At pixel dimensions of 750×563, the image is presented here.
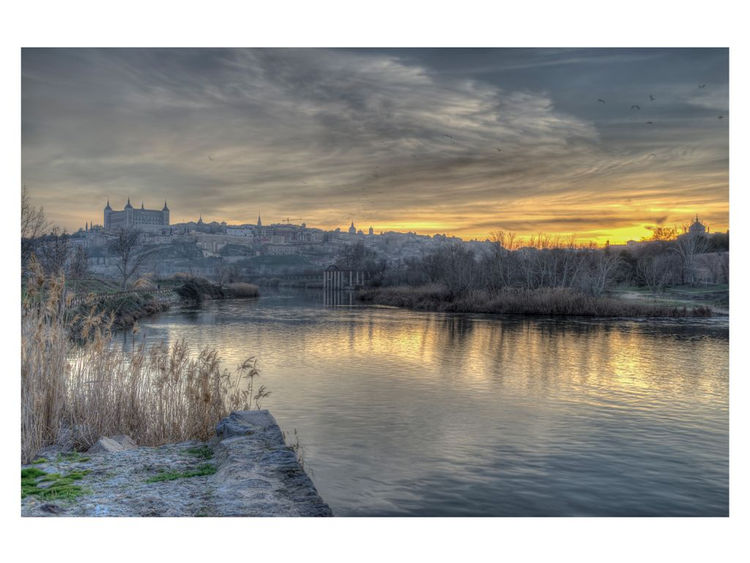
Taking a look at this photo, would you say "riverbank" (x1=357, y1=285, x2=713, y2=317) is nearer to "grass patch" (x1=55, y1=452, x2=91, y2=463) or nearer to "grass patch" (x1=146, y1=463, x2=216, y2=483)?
"grass patch" (x1=146, y1=463, x2=216, y2=483)

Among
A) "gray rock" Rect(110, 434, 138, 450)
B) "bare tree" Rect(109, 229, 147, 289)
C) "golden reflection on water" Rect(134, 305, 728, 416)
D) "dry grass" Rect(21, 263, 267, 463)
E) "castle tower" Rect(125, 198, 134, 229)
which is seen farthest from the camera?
"castle tower" Rect(125, 198, 134, 229)

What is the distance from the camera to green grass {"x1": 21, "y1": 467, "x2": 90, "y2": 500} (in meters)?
4.27

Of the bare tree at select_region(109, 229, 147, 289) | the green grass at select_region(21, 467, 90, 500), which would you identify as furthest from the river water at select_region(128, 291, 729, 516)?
the bare tree at select_region(109, 229, 147, 289)

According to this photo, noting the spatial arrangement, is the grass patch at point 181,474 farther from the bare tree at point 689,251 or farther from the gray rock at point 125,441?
the bare tree at point 689,251

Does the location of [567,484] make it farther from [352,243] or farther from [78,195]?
[352,243]

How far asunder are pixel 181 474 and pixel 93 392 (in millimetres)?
1937

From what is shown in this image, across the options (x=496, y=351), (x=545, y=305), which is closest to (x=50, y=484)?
(x=496, y=351)

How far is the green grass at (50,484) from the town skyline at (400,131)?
423cm

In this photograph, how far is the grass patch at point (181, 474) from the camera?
4.66m

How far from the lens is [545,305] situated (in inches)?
1034

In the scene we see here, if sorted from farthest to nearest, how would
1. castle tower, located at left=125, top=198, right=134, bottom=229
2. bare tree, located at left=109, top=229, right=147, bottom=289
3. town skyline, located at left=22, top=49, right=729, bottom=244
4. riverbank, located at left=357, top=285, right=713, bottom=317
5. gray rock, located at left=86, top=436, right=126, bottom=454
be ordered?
castle tower, located at left=125, top=198, right=134, bottom=229 → bare tree, located at left=109, top=229, right=147, bottom=289 → riverbank, located at left=357, top=285, right=713, bottom=317 → town skyline, located at left=22, top=49, right=729, bottom=244 → gray rock, located at left=86, top=436, right=126, bottom=454

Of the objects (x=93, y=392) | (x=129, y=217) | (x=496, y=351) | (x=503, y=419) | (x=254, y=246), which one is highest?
(x=129, y=217)

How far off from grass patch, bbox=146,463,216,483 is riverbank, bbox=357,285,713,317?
896 inches

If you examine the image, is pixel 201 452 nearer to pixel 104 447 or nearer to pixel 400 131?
pixel 104 447
